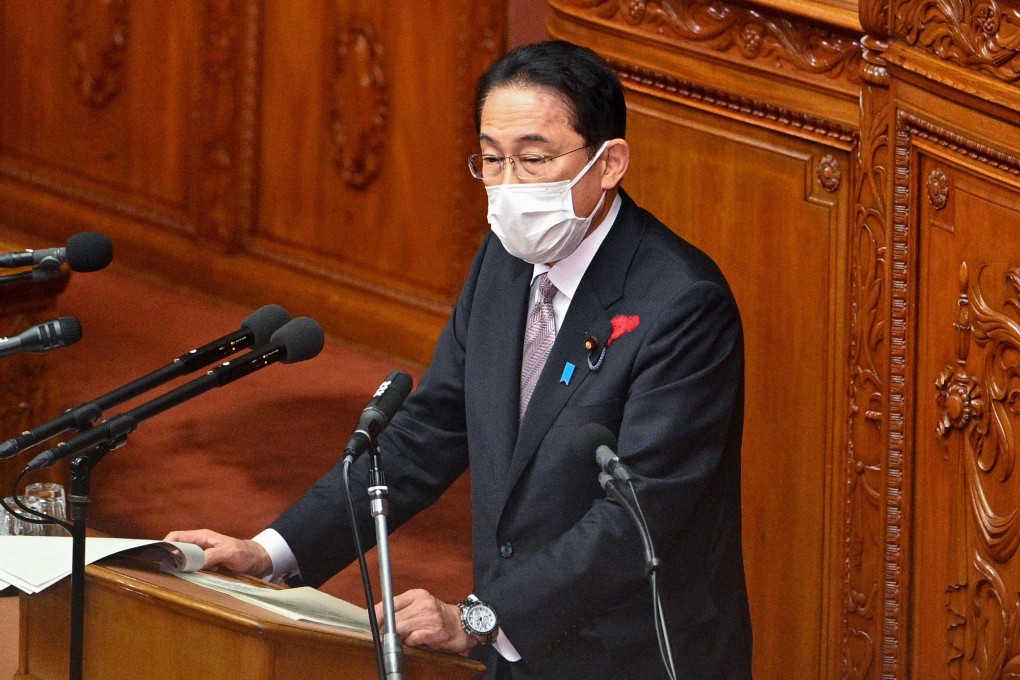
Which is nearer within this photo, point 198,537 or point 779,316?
point 198,537

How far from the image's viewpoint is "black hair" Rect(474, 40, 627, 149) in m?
2.62

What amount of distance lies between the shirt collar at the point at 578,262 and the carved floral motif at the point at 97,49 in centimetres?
481

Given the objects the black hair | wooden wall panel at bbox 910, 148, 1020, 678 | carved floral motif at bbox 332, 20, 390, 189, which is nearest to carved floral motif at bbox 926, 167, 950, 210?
wooden wall panel at bbox 910, 148, 1020, 678

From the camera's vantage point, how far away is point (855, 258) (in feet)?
11.8

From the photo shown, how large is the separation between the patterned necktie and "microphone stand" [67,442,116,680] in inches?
32.2

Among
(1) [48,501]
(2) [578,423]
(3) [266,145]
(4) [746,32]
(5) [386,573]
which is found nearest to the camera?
(5) [386,573]

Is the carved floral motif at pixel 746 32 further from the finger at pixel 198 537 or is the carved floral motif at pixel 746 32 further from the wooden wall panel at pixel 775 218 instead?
the finger at pixel 198 537

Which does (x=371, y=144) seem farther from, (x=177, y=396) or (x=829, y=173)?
(x=177, y=396)

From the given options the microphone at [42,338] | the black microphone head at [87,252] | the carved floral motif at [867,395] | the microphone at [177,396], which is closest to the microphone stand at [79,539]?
the microphone at [177,396]

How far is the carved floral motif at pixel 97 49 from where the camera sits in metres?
7.08

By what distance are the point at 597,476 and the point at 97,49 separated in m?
5.18

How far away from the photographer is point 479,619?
2482 mm

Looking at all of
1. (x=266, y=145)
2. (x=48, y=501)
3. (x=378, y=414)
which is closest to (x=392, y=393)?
(x=378, y=414)

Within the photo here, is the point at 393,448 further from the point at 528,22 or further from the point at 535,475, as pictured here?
the point at 528,22
